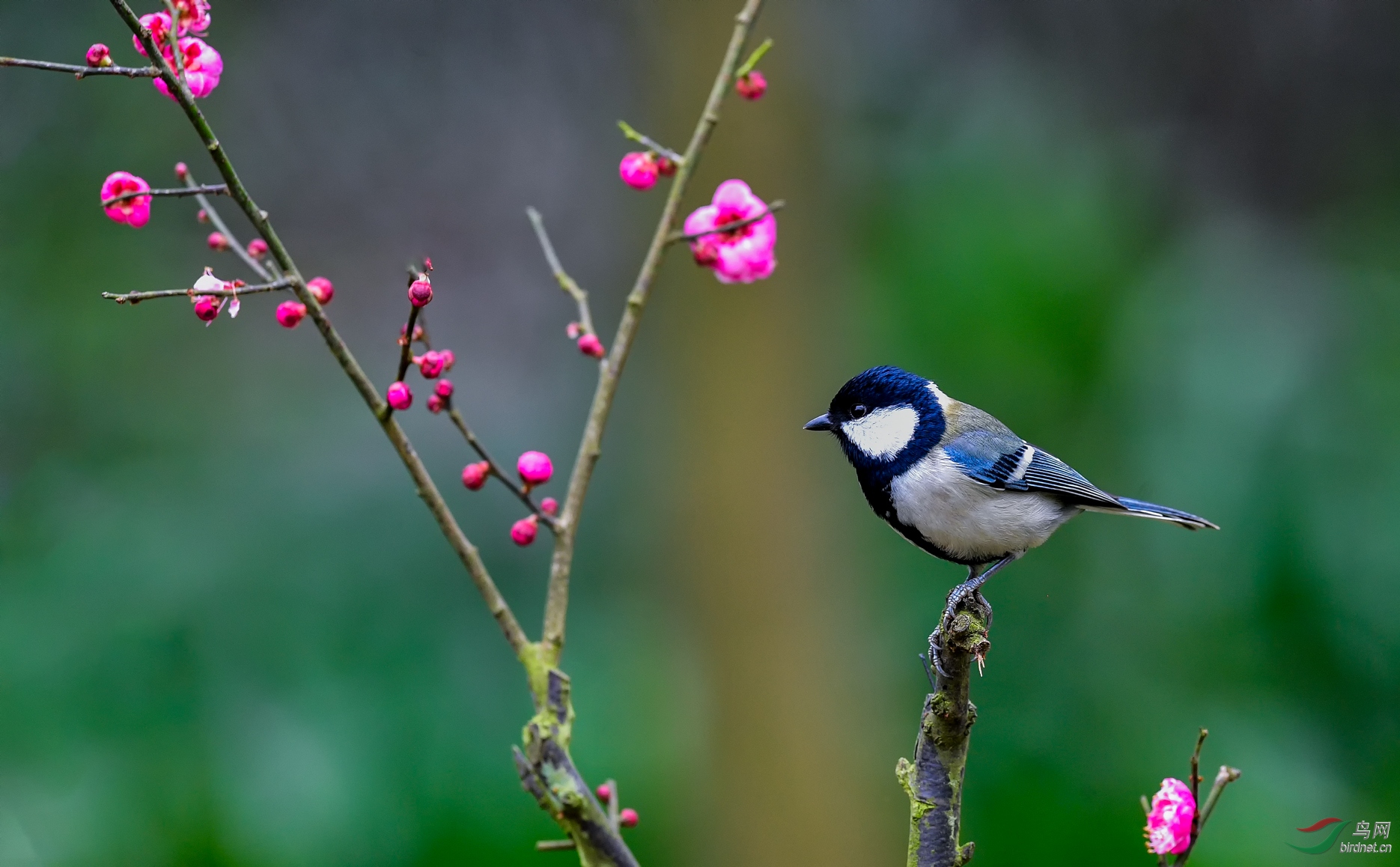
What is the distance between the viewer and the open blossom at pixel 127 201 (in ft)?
2.48

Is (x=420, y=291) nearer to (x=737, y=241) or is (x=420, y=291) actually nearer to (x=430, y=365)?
(x=430, y=365)

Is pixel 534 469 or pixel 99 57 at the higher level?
pixel 99 57

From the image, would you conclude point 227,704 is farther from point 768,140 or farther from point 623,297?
point 768,140

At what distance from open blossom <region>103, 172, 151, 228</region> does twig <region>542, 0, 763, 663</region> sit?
Answer: 0.32 metres

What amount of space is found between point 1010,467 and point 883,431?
158mm

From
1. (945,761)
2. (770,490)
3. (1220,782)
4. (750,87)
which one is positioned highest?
(750,87)

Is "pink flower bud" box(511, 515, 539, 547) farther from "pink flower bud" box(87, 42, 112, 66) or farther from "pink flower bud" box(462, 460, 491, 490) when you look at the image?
"pink flower bud" box(87, 42, 112, 66)

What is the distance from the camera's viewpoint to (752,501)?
2.15 m

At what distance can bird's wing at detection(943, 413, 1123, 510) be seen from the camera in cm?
118

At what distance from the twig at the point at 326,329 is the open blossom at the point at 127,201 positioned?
0.29 feet

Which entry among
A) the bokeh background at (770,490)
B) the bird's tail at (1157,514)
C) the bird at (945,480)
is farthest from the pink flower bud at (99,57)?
the bokeh background at (770,490)

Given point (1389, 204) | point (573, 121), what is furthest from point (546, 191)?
point (1389, 204)

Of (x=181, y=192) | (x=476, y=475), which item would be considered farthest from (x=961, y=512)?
(x=181, y=192)

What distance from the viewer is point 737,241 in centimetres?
88
